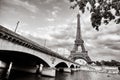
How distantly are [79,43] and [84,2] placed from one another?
334ft

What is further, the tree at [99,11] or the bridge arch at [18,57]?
the bridge arch at [18,57]

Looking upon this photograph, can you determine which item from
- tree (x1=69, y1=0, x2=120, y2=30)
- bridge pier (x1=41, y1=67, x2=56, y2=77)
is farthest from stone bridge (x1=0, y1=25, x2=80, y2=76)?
tree (x1=69, y1=0, x2=120, y2=30)

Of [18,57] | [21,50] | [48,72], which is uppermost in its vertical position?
[21,50]

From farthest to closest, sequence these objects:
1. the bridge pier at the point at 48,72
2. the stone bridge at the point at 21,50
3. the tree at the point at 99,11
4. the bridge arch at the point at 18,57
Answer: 1. the bridge pier at the point at 48,72
2. the bridge arch at the point at 18,57
3. the stone bridge at the point at 21,50
4. the tree at the point at 99,11

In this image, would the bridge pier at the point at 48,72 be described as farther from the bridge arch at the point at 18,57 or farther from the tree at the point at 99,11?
the tree at the point at 99,11

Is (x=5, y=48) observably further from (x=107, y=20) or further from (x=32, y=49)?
(x=107, y=20)

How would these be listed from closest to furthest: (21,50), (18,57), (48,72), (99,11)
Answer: (99,11)
(21,50)
(18,57)
(48,72)

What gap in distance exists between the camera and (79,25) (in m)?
110

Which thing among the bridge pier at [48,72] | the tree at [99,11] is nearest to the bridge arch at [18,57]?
the bridge pier at [48,72]

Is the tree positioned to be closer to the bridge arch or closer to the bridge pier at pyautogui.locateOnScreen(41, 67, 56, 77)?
the bridge arch

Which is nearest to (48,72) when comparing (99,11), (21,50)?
(21,50)

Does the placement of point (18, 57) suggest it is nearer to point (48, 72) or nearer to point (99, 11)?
point (48, 72)

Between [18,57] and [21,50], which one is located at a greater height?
[21,50]

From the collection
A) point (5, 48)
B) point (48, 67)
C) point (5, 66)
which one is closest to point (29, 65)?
point (5, 66)
